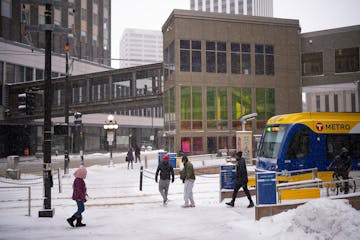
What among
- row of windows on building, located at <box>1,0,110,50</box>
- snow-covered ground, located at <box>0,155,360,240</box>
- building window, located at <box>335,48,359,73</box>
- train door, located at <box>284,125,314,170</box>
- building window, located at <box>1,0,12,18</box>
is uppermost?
row of windows on building, located at <box>1,0,110,50</box>

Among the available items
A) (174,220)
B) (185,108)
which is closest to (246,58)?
(185,108)

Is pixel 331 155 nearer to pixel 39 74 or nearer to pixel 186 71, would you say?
pixel 186 71

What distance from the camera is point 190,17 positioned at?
3453cm

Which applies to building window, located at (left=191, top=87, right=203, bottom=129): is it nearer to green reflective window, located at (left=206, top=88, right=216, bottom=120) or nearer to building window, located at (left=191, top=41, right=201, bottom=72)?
green reflective window, located at (left=206, top=88, right=216, bottom=120)

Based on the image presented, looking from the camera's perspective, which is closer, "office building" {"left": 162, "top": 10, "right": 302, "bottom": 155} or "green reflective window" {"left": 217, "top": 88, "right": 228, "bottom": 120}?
"office building" {"left": 162, "top": 10, "right": 302, "bottom": 155}

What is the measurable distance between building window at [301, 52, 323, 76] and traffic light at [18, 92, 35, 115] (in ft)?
104

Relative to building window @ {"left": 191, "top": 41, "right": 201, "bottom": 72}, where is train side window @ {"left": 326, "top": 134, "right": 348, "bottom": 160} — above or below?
Answer: below

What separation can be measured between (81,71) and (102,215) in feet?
175

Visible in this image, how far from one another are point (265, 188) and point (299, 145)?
508 centimetres

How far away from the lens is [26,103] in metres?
11.9

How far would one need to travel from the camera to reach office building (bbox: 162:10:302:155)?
34.5 meters

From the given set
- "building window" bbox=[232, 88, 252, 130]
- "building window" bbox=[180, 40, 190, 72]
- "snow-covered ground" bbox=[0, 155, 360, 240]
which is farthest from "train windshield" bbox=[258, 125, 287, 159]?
"building window" bbox=[232, 88, 252, 130]

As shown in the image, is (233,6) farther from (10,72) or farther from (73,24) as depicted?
(10,72)

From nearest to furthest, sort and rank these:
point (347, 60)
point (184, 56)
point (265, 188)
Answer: point (265, 188) → point (184, 56) → point (347, 60)
